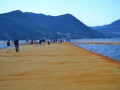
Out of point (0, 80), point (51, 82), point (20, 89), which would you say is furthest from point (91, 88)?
point (0, 80)

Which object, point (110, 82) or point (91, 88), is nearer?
point (91, 88)

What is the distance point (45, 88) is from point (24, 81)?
4.84 feet

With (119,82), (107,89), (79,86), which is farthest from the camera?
(119,82)

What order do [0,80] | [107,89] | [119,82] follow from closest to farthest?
[107,89]
[119,82]
[0,80]

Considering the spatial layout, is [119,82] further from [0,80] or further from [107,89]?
[0,80]

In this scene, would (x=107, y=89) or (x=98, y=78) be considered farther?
(x=98, y=78)

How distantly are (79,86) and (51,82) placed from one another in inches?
49.3

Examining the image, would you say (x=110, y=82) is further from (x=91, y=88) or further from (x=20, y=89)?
(x=20, y=89)

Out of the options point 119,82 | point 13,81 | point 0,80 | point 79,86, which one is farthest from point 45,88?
point 119,82

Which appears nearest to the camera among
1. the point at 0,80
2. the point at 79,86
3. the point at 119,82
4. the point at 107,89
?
the point at 107,89

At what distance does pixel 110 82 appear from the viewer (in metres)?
8.05

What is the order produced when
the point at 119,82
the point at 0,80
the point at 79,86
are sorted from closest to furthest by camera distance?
the point at 79,86 → the point at 119,82 → the point at 0,80

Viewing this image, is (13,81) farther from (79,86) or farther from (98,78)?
(98,78)

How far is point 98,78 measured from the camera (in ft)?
29.0
